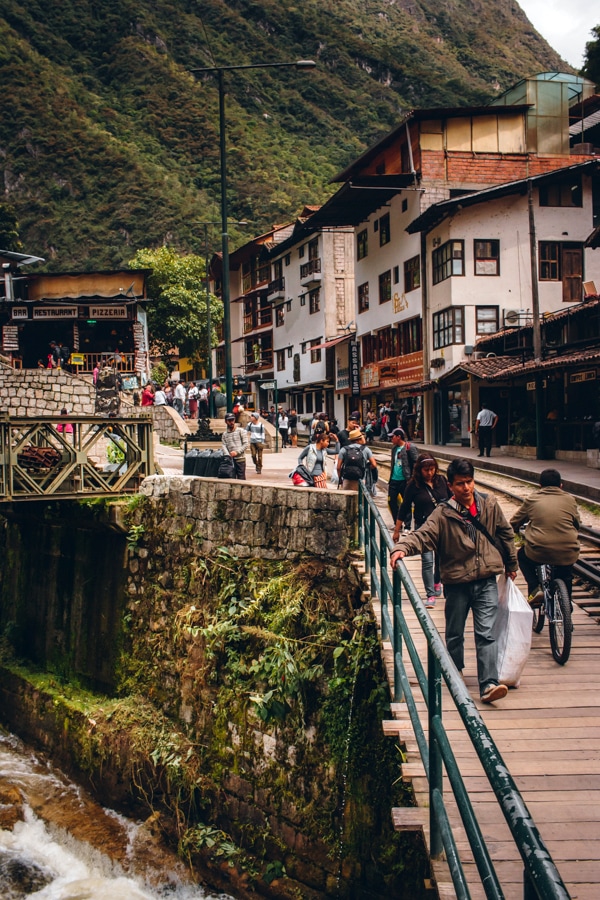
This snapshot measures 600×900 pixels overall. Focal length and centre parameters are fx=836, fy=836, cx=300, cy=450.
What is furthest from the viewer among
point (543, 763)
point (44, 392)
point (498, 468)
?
point (44, 392)

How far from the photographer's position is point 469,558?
6.64m

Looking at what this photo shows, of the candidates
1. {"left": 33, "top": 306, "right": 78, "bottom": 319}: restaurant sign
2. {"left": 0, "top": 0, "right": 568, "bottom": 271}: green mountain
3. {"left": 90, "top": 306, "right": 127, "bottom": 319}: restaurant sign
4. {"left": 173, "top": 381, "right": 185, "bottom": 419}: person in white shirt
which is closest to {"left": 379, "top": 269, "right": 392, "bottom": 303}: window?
{"left": 173, "top": 381, "right": 185, "bottom": 419}: person in white shirt

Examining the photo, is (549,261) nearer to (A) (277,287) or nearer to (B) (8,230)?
(A) (277,287)

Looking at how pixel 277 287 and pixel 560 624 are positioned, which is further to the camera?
pixel 277 287

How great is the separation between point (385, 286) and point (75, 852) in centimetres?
3273

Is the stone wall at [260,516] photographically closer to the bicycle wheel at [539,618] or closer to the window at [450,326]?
the bicycle wheel at [539,618]

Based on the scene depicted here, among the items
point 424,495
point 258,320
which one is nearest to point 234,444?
point 424,495

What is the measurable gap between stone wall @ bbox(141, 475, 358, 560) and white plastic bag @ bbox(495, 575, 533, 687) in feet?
11.1

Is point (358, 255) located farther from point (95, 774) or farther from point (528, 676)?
point (528, 676)

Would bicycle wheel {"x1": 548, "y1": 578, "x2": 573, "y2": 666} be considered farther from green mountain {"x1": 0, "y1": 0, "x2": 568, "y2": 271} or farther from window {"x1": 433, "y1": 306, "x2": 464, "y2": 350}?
green mountain {"x1": 0, "y1": 0, "x2": 568, "y2": 271}

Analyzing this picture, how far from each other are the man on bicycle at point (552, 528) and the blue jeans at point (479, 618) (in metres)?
1.14

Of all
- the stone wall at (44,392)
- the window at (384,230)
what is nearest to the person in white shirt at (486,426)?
the stone wall at (44,392)

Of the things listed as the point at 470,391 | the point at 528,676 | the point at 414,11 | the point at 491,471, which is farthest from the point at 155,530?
the point at 414,11

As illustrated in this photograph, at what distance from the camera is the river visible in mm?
9398
